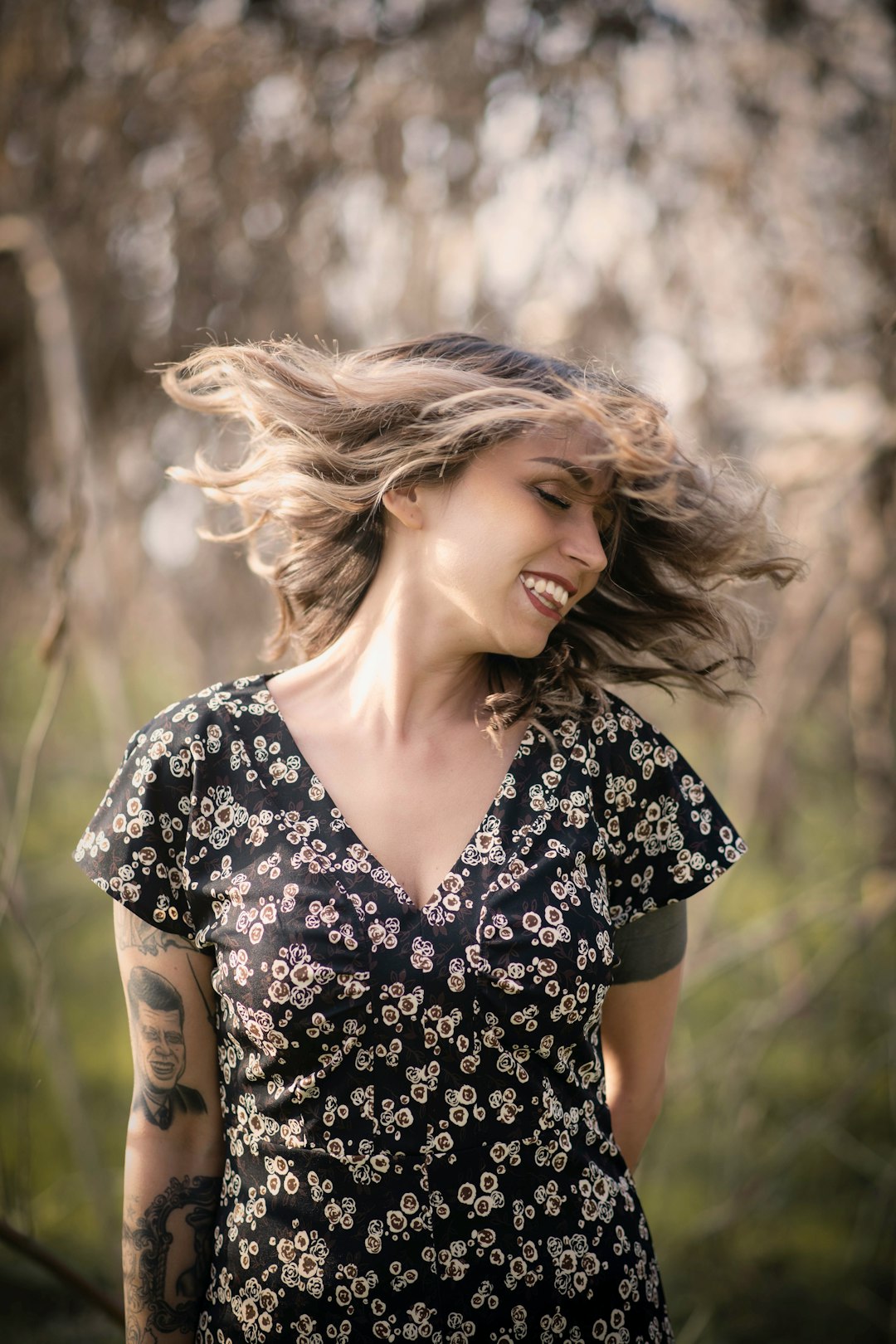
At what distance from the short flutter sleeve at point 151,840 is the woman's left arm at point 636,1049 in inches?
A: 26.5

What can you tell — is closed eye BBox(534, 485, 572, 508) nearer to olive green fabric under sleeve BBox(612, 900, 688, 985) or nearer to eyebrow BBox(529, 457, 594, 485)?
eyebrow BBox(529, 457, 594, 485)

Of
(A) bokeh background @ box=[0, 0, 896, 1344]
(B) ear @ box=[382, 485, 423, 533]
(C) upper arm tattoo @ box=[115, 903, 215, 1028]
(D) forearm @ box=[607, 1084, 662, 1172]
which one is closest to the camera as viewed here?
(C) upper arm tattoo @ box=[115, 903, 215, 1028]

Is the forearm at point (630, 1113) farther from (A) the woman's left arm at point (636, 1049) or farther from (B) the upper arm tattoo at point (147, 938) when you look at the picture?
(B) the upper arm tattoo at point (147, 938)

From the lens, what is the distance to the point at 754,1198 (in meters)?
2.71

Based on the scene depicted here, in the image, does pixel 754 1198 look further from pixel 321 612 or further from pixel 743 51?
pixel 743 51

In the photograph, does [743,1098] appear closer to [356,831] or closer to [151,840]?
[356,831]

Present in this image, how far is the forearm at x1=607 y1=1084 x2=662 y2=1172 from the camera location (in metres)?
1.65

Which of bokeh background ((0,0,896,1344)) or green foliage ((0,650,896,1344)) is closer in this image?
bokeh background ((0,0,896,1344))

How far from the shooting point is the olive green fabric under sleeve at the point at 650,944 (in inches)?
59.9

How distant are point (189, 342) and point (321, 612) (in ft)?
4.38

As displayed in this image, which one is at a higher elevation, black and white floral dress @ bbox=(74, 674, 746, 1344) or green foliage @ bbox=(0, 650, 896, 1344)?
black and white floral dress @ bbox=(74, 674, 746, 1344)

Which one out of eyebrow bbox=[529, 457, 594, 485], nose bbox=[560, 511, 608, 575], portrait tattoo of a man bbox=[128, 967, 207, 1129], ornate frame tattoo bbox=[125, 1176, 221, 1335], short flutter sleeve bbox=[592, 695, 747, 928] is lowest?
ornate frame tattoo bbox=[125, 1176, 221, 1335]

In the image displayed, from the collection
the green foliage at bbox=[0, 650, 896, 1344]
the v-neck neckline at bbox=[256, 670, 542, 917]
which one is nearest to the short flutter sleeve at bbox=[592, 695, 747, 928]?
the v-neck neckline at bbox=[256, 670, 542, 917]

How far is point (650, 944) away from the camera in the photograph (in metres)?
1.54
